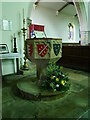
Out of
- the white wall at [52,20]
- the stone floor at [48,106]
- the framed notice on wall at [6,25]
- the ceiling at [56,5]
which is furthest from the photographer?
the white wall at [52,20]

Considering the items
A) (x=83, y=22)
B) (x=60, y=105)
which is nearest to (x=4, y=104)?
(x=60, y=105)

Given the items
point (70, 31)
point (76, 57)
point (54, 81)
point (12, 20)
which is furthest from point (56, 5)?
point (54, 81)

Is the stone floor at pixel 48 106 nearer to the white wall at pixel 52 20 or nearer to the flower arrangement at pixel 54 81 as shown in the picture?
the flower arrangement at pixel 54 81

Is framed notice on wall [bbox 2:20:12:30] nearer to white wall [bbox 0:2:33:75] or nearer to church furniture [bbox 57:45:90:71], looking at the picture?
white wall [bbox 0:2:33:75]

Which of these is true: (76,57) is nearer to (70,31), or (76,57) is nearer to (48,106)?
(48,106)

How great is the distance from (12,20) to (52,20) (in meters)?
6.52

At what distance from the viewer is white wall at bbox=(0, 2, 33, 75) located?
3.44 metres

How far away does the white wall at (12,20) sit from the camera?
3.44 metres

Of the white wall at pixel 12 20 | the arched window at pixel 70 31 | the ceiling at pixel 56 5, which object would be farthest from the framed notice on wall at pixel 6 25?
the arched window at pixel 70 31

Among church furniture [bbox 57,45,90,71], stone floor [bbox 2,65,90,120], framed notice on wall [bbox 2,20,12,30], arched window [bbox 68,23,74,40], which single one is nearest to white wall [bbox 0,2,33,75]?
framed notice on wall [bbox 2,20,12,30]

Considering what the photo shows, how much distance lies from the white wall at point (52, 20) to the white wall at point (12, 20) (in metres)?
4.82

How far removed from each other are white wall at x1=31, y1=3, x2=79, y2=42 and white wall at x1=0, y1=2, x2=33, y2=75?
4816 mm

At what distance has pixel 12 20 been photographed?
3555mm

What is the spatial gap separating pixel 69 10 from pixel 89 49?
7.02 metres
